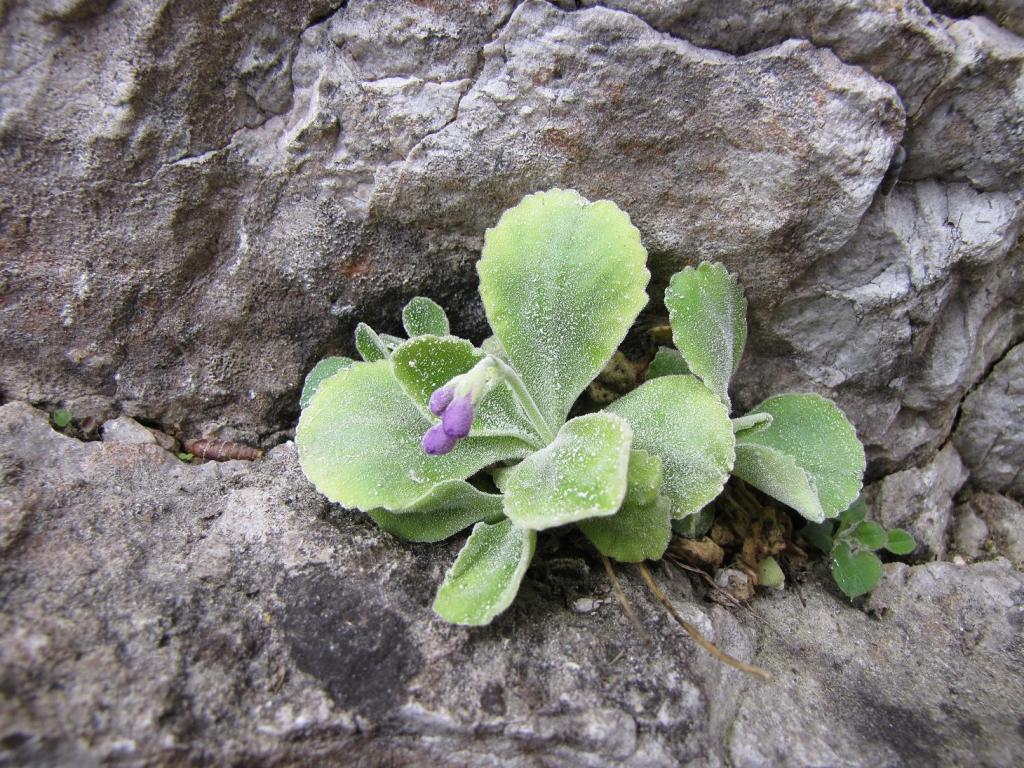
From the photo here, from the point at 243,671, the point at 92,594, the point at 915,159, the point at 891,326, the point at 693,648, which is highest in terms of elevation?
the point at 915,159

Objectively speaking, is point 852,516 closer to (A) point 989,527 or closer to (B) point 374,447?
(A) point 989,527

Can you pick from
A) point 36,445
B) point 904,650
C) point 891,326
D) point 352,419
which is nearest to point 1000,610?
point 904,650

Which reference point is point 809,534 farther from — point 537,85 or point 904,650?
point 537,85

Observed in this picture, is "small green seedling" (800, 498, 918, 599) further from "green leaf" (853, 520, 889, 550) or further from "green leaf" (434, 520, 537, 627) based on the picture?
"green leaf" (434, 520, 537, 627)

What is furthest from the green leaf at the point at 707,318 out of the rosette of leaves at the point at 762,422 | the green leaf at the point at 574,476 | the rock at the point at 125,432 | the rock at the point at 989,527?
the rock at the point at 125,432

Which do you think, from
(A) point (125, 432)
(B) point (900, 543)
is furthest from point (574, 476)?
(A) point (125, 432)

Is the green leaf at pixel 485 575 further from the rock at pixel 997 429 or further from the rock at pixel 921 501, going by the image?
the rock at pixel 997 429

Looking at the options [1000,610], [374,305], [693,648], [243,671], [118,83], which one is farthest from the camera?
[374,305]

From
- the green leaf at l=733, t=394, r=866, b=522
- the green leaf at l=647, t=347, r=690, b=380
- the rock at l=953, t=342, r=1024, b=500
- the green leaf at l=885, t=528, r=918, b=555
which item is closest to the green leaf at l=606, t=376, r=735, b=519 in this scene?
the green leaf at l=733, t=394, r=866, b=522

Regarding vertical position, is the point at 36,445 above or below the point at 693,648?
above
